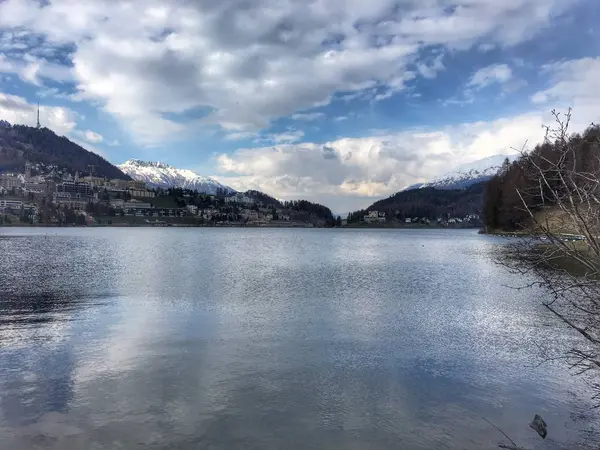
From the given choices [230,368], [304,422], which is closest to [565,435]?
[304,422]

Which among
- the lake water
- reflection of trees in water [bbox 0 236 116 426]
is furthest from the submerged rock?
reflection of trees in water [bbox 0 236 116 426]

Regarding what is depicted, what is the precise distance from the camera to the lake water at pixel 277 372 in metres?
10.7

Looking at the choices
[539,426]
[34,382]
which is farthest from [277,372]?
[539,426]

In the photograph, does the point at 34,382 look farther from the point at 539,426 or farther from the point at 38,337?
the point at 539,426

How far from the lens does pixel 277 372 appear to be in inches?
580

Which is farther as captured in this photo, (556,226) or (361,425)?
(361,425)

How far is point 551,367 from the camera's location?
623 inches

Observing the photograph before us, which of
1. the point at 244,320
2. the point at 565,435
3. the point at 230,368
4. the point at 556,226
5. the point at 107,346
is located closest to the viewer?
the point at 556,226

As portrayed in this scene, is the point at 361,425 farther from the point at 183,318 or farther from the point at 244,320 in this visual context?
the point at 183,318

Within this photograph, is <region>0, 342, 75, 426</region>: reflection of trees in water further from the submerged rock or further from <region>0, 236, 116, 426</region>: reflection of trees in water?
the submerged rock

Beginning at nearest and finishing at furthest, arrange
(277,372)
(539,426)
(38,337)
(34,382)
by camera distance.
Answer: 1. (539,426)
2. (34,382)
3. (277,372)
4. (38,337)

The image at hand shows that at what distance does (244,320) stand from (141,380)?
9.01 metres

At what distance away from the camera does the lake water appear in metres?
10.7

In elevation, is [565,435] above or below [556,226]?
below
